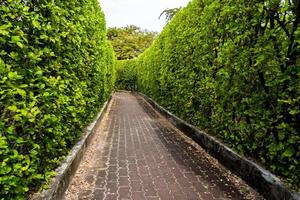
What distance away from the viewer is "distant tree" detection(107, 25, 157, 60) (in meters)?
59.2

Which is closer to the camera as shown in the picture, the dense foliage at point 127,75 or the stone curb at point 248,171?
the stone curb at point 248,171

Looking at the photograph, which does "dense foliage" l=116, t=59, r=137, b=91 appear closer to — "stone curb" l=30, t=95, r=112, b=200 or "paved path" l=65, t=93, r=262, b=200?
"paved path" l=65, t=93, r=262, b=200

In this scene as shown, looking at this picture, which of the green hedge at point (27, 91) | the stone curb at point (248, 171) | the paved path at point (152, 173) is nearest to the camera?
the green hedge at point (27, 91)

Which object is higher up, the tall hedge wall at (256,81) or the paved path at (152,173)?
the tall hedge wall at (256,81)

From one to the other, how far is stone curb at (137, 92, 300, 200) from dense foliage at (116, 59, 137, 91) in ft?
93.4

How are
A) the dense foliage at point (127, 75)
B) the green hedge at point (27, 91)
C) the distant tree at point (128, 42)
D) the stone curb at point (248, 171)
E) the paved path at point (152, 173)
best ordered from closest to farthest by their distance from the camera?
the green hedge at point (27, 91) < the stone curb at point (248, 171) < the paved path at point (152, 173) < the dense foliage at point (127, 75) < the distant tree at point (128, 42)

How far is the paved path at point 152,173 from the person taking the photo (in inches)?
180

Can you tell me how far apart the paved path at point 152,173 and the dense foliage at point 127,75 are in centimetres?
2774

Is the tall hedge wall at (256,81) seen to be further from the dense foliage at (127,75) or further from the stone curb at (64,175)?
the dense foliage at (127,75)

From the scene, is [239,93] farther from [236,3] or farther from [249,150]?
[236,3]

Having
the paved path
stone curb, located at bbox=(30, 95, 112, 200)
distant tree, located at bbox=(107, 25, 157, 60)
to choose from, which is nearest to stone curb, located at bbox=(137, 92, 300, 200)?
the paved path

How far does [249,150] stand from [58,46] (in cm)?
383

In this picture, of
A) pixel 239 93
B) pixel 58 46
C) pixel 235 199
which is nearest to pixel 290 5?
pixel 239 93

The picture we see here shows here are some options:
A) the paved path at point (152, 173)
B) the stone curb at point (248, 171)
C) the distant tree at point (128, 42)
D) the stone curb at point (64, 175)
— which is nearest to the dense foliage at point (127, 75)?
the distant tree at point (128, 42)
